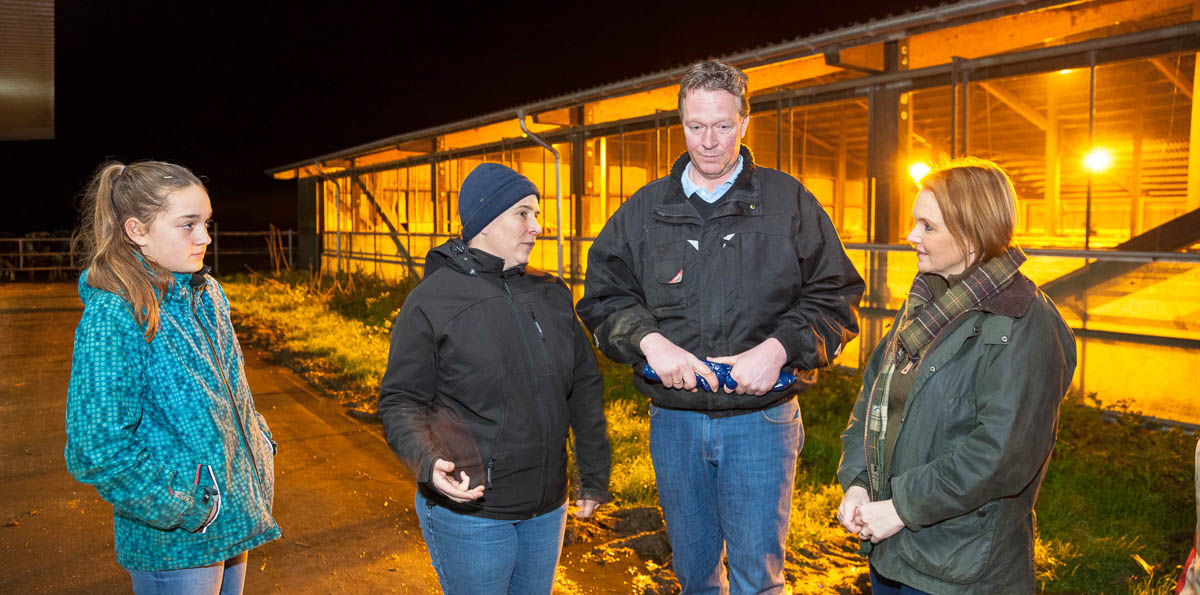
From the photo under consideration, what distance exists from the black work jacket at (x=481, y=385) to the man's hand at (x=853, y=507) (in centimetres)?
85

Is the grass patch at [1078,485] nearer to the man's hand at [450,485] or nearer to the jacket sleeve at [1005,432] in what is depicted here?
the jacket sleeve at [1005,432]

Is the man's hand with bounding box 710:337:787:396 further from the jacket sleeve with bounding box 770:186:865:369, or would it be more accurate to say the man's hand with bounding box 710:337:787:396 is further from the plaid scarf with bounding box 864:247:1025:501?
the plaid scarf with bounding box 864:247:1025:501

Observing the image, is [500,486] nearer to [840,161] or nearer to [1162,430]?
[1162,430]

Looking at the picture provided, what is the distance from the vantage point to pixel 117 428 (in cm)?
216

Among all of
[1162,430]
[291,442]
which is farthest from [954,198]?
[291,442]

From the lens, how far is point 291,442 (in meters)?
7.21

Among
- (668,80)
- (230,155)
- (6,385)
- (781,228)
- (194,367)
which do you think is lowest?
(6,385)

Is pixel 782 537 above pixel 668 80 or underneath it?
underneath

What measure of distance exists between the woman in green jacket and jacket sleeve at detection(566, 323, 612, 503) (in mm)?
756

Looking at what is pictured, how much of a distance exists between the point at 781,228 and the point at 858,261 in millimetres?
6943

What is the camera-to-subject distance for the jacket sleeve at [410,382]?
2.42m

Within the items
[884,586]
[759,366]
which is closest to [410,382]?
[759,366]

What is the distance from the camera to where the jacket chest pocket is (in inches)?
106

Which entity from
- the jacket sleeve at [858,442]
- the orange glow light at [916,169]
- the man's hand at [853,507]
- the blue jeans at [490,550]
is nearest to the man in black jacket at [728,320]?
the jacket sleeve at [858,442]
